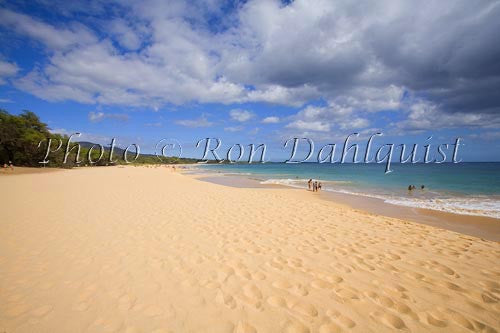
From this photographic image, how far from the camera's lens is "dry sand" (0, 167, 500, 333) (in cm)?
292

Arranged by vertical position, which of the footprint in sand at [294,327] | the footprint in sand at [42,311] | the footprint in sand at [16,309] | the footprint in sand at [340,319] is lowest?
the footprint in sand at [16,309]

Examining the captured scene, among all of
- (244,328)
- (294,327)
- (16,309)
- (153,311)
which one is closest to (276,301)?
(294,327)

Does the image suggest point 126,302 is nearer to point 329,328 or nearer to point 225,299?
point 225,299

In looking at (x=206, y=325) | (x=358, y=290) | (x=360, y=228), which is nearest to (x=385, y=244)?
(x=360, y=228)

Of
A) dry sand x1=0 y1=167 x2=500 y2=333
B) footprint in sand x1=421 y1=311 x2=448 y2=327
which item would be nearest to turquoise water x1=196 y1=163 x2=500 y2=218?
dry sand x1=0 y1=167 x2=500 y2=333

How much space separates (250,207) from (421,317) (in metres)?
7.82

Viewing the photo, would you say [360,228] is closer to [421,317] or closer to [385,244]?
[385,244]

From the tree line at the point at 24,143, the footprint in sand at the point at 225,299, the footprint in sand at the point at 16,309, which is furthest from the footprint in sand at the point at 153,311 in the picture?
the tree line at the point at 24,143

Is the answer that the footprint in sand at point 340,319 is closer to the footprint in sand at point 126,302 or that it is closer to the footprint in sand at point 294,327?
the footprint in sand at point 294,327

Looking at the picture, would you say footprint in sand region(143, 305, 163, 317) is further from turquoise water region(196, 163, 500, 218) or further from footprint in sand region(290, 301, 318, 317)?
turquoise water region(196, 163, 500, 218)

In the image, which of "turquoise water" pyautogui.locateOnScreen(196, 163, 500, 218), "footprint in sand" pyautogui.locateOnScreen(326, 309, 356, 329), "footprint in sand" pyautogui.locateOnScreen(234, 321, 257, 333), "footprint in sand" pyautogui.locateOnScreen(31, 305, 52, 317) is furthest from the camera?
"turquoise water" pyautogui.locateOnScreen(196, 163, 500, 218)

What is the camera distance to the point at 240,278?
3939mm

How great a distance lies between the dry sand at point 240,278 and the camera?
9.57 ft

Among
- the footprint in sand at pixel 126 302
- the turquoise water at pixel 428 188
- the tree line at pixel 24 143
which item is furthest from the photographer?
the tree line at pixel 24 143
